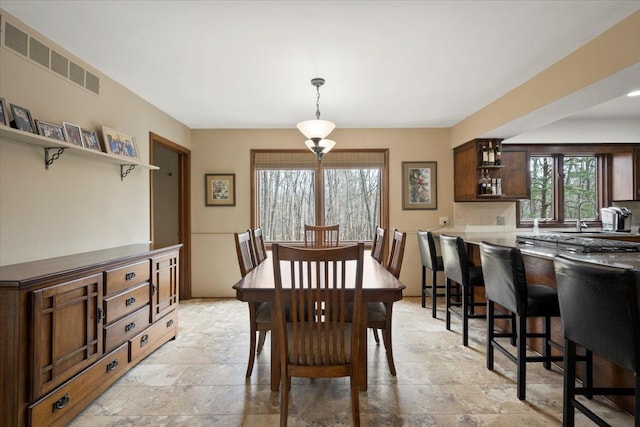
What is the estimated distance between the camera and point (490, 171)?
4.40 m

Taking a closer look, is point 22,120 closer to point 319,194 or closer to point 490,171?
point 319,194

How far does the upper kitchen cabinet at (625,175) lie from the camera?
185 inches

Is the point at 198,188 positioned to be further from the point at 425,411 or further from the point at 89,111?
the point at 425,411

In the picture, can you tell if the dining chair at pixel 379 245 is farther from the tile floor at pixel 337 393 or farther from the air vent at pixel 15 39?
the air vent at pixel 15 39

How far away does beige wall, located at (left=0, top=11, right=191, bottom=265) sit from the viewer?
2053mm

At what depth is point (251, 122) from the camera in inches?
177

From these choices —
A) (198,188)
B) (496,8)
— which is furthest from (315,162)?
(496,8)

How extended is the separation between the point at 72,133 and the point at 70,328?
1423mm

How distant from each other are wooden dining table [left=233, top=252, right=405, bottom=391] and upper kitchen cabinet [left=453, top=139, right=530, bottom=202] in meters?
2.55

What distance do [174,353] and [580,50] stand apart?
405cm

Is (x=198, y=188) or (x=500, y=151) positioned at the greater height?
(x=500, y=151)

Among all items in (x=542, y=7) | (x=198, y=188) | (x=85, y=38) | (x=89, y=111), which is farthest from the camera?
(x=198, y=188)

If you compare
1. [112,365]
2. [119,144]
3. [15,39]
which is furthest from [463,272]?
[15,39]

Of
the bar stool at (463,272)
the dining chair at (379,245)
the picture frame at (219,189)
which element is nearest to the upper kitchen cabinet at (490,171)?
the bar stool at (463,272)
